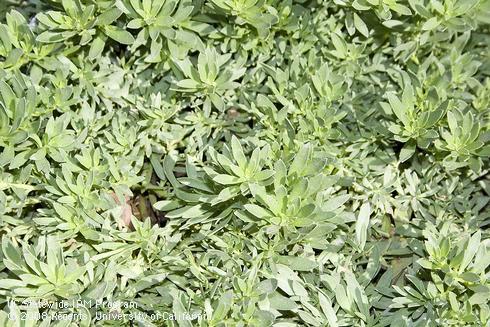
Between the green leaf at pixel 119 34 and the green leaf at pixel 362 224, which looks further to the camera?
the green leaf at pixel 119 34

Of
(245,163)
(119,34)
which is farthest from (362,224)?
(119,34)

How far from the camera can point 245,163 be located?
7.40 feet

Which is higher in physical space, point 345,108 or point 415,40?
point 415,40

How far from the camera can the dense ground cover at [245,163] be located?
218 cm

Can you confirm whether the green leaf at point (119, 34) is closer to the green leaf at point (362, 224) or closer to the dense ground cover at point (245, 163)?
the dense ground cover at point (245, 163)

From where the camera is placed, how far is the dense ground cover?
218cm

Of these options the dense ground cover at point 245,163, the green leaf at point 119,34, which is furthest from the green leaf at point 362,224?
the green leaf at point 119,34

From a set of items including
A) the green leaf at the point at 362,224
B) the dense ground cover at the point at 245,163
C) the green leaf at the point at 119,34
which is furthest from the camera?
the green leaf at the point at 119,34

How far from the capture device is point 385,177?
251cm

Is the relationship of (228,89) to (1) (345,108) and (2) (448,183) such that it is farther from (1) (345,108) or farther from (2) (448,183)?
(2) (448,183)

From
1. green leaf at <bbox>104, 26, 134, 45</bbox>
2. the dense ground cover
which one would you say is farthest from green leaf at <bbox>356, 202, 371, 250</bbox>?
green leaf at <bbox>104, 26, 134, 45</bbox>

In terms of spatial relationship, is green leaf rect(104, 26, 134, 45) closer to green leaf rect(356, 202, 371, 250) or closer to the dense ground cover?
the dense ground cover

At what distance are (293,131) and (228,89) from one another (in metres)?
0.36

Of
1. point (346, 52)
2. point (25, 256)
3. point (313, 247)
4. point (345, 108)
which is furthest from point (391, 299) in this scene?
point (25, 256)
